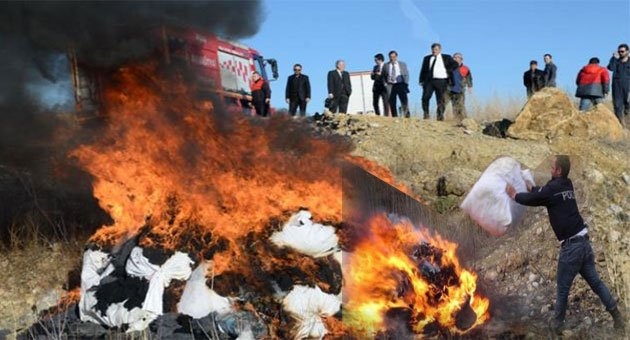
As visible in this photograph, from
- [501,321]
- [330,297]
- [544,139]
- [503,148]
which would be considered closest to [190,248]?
[330,297]

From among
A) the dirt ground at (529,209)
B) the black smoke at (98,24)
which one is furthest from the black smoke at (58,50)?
the dirt ground at (529,209)

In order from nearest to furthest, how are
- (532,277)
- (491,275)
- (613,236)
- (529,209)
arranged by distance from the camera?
1. (532,277)
2. (491,275)
3. (613,236)
4. (529,209)

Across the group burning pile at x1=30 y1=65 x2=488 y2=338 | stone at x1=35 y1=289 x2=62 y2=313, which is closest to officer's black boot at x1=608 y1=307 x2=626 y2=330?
burning pile at x1=30 y1=65 x2=488 y2=338

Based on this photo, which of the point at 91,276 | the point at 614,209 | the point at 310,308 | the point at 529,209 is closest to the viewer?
the point at 310,308

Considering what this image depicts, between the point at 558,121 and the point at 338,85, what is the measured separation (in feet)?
16.6

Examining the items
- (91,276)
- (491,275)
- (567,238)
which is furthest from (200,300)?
(491,275)

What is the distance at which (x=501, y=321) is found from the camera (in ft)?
27.0

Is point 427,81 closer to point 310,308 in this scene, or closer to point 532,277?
point 532,277

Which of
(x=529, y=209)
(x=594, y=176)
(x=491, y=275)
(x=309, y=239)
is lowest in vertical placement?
(x=491, y=275)

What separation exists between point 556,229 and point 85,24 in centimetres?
537

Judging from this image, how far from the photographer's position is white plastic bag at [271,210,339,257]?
297 inches

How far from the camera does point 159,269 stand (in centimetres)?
758

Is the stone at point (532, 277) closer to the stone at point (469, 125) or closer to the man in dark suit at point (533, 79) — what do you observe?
the stone at point (469, 125)

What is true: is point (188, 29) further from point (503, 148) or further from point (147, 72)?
point (503, 148)
